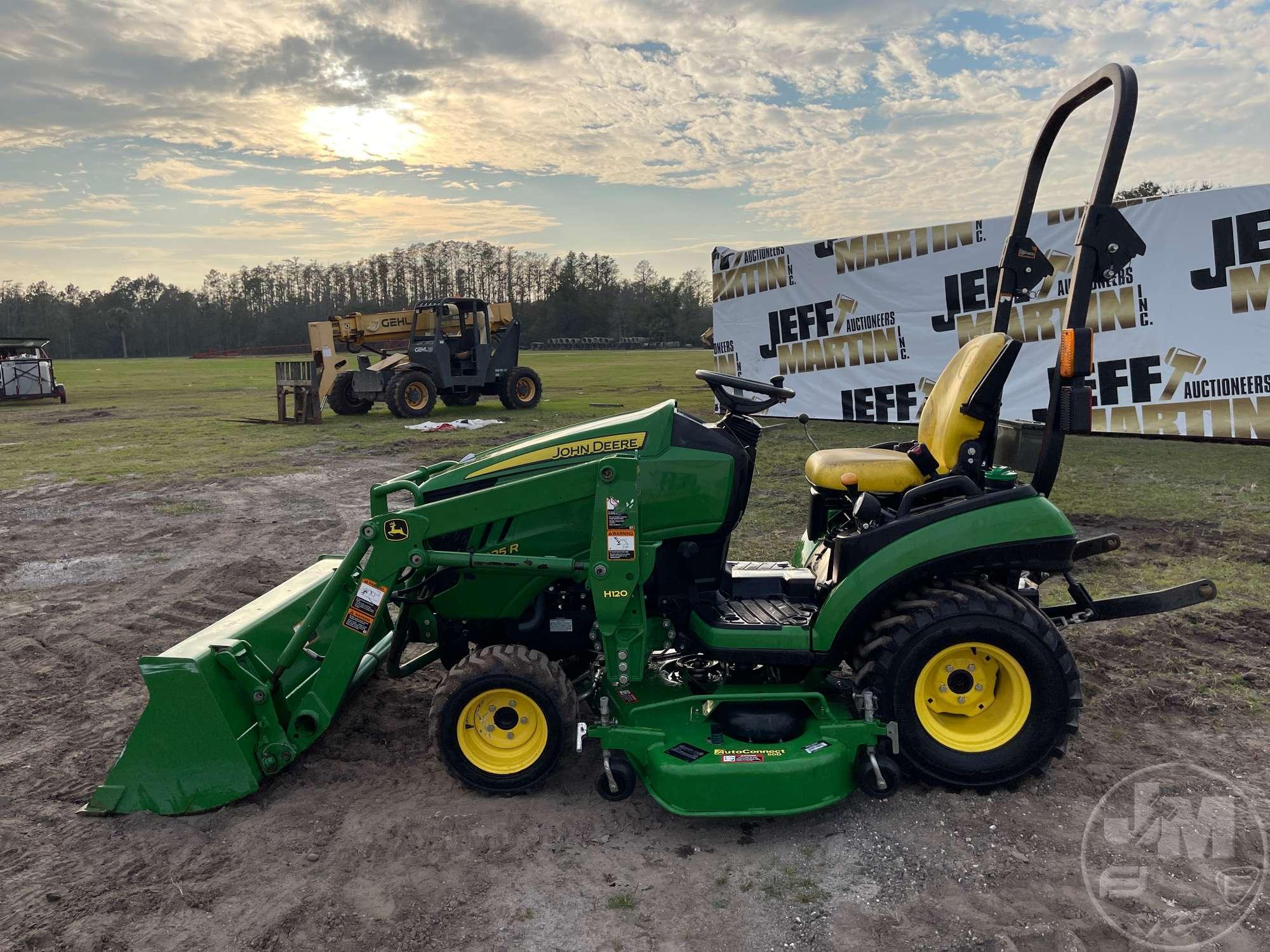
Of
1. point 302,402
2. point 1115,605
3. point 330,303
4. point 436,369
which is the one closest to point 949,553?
point 1115,605

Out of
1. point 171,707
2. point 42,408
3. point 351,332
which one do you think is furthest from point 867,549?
point 42,408

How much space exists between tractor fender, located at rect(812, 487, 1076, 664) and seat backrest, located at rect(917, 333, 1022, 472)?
1.20ft

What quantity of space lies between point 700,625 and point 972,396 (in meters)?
1.53

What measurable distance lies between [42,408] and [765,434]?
19507mm

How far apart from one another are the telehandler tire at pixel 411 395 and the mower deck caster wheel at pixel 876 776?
16370 mm

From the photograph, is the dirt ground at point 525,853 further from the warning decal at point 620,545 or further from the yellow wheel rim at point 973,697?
the warning decal at point 620,545

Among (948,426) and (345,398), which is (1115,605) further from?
(345,398)

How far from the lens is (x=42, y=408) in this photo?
22.6 m

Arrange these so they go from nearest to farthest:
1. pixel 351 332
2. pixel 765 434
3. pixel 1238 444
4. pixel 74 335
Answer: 1. pixel 1238 444
2. pixel 765 434
3. pixel 351 332
4. pixel 74 335

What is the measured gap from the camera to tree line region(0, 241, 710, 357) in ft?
A: 258

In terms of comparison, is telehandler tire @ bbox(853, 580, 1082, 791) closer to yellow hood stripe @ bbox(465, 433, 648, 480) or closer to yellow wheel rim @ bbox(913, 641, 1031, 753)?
yellow wheel rim @ bbox(913, 641, 1031, 753)

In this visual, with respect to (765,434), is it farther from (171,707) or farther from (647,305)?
(647,305)

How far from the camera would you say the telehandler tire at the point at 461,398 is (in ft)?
67.0

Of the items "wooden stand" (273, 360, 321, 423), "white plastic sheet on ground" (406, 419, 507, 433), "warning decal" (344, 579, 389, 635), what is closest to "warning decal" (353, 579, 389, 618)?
"warning decal" (344, 579, 389, 635)
